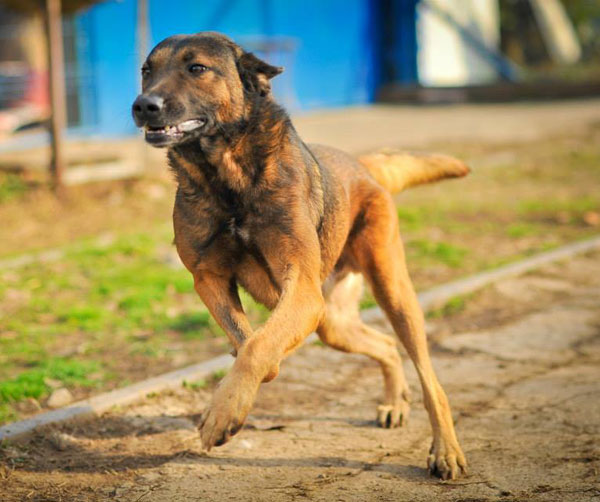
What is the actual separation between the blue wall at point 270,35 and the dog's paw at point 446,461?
10.5 metres

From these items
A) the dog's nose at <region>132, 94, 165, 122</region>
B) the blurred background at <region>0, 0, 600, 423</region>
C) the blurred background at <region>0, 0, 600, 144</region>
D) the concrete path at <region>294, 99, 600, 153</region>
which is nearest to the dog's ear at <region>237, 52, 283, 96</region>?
the dog's nose at <region>132, 94, 165, 122</region>

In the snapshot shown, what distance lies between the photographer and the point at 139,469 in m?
3.83

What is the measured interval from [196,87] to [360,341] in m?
1.68

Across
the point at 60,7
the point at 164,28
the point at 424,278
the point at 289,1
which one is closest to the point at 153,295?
the point at 424,278

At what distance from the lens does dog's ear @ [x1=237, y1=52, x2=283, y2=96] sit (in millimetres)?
3869

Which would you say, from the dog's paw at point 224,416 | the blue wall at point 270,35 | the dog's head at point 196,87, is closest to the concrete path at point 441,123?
the blue wall at point 270,35

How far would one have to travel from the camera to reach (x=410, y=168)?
5.00m

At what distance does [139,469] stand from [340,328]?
129cm

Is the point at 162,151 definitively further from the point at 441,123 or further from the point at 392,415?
the point at 392,415

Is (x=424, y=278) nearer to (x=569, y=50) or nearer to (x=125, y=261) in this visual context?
(x=125, y=261)

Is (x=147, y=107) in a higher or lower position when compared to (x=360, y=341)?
higher

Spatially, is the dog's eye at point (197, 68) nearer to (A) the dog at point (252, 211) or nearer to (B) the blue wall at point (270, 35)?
(A) the dog at point (252, 211)

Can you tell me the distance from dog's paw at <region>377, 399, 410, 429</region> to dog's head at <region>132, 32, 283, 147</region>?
1.70 m

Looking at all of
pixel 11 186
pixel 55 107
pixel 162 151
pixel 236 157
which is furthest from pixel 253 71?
pixel 162 151
